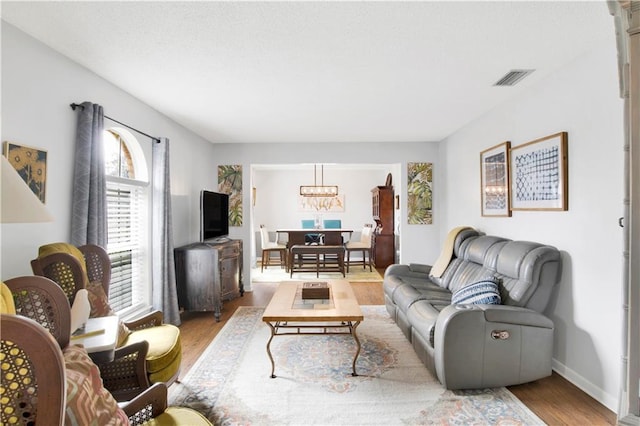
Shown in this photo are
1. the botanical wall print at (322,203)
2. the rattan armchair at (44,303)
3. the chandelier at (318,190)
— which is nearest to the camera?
the rattan armchair at (44,303)

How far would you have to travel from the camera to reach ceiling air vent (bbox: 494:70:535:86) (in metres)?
2.82

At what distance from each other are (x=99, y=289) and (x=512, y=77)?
360 cm

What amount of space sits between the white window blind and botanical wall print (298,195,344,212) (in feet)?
19.2

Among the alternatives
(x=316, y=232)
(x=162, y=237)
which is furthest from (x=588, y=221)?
(x=316, y=232)

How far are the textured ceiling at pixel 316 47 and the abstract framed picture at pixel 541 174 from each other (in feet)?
1.92

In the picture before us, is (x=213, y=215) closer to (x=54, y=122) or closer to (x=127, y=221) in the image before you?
(x=127, y=221)

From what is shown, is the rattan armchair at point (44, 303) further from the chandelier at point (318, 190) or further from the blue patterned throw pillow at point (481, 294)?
the chandelier at point (318, 190)

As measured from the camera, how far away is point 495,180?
377cm

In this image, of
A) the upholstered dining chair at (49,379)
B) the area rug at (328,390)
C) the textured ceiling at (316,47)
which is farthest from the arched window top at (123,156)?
the upholstered dining chair at (49,379)

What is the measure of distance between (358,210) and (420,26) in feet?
24.5

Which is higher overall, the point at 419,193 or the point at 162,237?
the point at 419,193

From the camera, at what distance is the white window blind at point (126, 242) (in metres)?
3.34

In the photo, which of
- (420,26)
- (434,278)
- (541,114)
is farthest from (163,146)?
(541,114)

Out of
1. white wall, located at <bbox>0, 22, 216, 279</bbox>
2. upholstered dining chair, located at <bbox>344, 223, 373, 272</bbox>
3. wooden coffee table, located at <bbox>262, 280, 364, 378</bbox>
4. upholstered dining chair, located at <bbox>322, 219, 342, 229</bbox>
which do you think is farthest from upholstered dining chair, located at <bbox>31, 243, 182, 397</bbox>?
upholstered dining chair, located at <bbox>322, 219, 342, 229</bbox>
